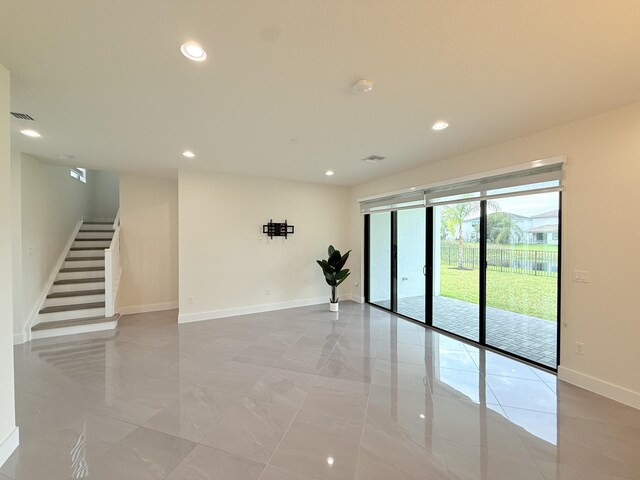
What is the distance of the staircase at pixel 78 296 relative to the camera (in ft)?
13.4

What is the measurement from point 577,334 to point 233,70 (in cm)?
403

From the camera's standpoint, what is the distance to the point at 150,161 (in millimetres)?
4117

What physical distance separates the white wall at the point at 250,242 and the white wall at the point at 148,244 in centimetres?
108

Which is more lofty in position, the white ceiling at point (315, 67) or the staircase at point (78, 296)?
the white ceiling at point (315, 67)

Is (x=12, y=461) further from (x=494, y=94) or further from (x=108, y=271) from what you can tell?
(x=494, y=94)

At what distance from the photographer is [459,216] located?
4.00m

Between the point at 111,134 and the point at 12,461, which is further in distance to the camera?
the point at 111,134

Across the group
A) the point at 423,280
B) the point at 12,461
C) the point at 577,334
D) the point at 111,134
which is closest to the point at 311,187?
the point at 423,280

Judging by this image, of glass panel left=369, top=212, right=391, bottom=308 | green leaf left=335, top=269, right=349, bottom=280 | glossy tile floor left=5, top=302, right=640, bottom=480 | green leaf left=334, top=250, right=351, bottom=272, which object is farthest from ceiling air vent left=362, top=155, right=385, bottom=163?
glossy tile floor left=5, top=302, right=640, bottom=480

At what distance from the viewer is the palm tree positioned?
3782 mm

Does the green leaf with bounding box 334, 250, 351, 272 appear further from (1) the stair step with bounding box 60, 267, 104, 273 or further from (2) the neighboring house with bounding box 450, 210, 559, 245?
(1) the stair step with bounding box 60, 267, 104, 273

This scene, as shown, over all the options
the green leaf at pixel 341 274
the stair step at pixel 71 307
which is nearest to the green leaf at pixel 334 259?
the green leaf at pixel 341 274

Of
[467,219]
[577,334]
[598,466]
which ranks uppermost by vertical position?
[467,219]

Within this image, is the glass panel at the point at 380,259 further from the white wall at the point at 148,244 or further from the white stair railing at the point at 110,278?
the white stair railing at the point at 110,278
